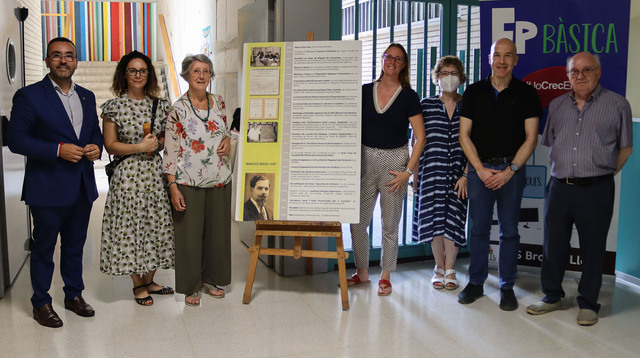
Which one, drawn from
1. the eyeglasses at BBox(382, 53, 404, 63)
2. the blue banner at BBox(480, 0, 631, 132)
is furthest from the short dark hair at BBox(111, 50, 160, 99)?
the blue banner at BBox(480, 0, 631, 132)

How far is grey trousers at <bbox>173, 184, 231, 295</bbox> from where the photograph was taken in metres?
3.44

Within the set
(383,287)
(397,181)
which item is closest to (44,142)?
(397,181)

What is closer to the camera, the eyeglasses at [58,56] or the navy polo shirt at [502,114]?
the eyeglasses at [58,56]

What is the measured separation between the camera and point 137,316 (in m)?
3.34

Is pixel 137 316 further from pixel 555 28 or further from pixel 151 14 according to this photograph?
pixel 151 14

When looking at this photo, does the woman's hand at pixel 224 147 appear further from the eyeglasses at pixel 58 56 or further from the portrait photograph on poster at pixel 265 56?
the eyeglasses at pixel 58 56

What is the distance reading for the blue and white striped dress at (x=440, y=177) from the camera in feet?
12.1

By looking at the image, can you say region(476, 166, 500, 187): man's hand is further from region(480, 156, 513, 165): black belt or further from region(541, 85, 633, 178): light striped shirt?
region(541, 85, 633, 178): light striped shirt

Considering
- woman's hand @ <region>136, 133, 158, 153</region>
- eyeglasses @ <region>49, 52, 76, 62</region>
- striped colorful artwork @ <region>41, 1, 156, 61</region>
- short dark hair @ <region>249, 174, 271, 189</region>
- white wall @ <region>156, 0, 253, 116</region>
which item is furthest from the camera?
striped colorful artwork @ <region>41, 1, 156, 61</region>

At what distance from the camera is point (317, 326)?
10.5ft

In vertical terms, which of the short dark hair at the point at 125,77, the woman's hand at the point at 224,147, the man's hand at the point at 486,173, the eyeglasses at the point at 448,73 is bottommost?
the man's hand at the point at 486,173

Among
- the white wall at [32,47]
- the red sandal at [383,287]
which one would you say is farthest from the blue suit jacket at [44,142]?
the white wall at [32,47]

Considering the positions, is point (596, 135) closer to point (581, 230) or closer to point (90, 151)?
point (581, 230)

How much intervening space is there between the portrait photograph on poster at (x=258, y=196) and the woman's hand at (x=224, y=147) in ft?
0.59
